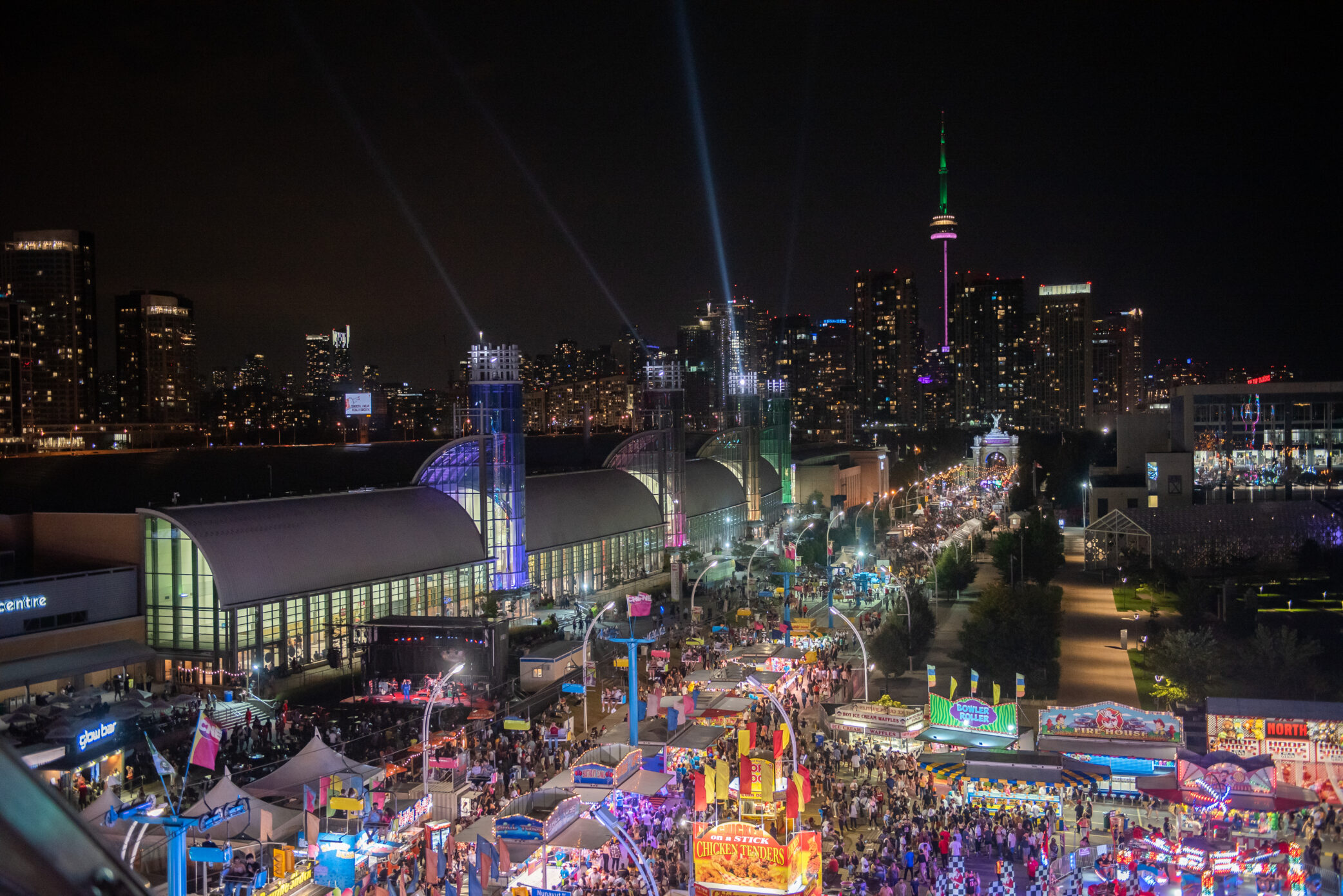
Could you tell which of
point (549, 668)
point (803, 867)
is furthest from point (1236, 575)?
point (803, 867)

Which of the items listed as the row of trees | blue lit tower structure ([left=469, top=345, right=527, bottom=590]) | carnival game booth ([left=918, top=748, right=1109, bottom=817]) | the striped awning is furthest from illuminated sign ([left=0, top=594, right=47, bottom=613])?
the row of trees

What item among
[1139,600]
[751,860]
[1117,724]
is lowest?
[1139,600]

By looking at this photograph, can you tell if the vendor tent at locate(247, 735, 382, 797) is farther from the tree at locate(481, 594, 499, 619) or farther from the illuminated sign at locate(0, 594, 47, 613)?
the tree at locate(481, 594, 499, 619)

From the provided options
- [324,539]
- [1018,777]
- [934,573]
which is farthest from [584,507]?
[1018,777]

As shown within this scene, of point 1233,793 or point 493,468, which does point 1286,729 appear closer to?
point 1233,793

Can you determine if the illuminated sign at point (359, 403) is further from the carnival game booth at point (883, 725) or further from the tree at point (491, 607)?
the carnival game booth at point (883, 725)

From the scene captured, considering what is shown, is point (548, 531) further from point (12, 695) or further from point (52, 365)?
point (52, 365)

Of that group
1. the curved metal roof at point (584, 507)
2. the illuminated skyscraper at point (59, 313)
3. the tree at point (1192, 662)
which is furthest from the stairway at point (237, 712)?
the illuminated skyscraper at point (59, 313)
